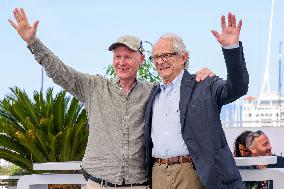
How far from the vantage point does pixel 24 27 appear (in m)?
3.91

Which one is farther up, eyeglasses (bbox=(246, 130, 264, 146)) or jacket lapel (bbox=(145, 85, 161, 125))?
jacket lapel (bbox=(145, 85, 161, 125))

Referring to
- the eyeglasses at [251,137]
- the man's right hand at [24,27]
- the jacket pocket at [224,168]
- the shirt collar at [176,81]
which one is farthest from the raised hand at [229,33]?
the eyeglasses at [251,137]

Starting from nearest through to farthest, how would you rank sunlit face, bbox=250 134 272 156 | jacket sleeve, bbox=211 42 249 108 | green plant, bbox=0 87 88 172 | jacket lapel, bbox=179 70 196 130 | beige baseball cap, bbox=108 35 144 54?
jacket sleeve, bbox=211 42 249 108, jacket lapel, bbox=179 70 196 130, beige baseball cap, bbox=108 35 144 54, sunlit face, bbox=250 134 272 156, green plant, bbox=0 87 88 172

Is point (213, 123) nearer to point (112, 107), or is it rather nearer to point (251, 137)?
point (112, 107)

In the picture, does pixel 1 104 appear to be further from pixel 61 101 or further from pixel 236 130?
pixel 236 130

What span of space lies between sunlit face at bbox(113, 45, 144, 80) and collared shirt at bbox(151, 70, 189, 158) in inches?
12.2

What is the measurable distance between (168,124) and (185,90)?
0.24 metres

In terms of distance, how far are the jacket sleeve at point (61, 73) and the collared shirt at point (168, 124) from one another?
0.59 m

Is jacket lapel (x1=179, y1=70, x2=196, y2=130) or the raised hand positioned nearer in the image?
A: the raised hand

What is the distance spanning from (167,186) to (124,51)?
99cm

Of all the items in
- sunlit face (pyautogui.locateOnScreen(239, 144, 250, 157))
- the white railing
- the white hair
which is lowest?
the white railing

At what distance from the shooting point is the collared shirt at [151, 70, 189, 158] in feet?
11.2

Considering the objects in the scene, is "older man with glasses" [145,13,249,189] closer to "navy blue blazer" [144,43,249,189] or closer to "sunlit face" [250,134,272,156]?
"navy blue blazer" [144,43,249,189]

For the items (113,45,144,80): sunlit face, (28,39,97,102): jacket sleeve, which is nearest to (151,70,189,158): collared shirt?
(113,45,144,80): sunlit face
